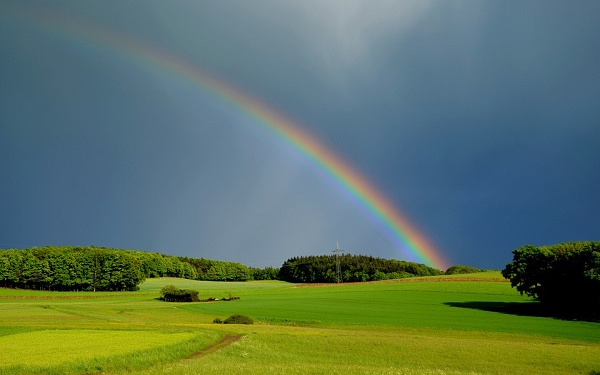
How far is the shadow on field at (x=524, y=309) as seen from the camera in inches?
2657

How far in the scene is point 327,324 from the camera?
6350 cm

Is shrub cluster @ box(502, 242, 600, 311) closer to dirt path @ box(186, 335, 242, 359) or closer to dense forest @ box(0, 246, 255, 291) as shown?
dirt path @ box(186, 335, 242, 359)

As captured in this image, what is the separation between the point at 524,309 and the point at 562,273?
8.92 m

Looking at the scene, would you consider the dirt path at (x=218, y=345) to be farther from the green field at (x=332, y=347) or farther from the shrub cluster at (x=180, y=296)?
the shrub cluster at (x=180, y=296)

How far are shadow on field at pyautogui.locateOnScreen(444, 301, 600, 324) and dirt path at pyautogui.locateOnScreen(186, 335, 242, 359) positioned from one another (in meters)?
50.4

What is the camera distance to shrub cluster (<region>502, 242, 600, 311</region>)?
2697 inches

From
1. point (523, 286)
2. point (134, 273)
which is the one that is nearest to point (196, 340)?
point (523, 286)

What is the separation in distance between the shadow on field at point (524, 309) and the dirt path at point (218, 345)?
165 ft

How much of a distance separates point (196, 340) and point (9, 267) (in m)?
161

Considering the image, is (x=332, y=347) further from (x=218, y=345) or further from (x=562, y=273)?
(x=562, y=273)

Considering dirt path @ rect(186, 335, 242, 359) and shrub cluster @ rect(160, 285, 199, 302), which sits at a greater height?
shrub cluster @ rect(160, 285, 199, 302)

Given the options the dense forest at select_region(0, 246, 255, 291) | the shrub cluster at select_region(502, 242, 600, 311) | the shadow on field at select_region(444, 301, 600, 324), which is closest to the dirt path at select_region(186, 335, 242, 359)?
the shadow on field at select_region(444, 301, 600, 324)

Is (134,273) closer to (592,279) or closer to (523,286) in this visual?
(523,286)

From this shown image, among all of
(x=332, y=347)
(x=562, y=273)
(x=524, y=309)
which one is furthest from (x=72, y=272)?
(x=562, y=273)
